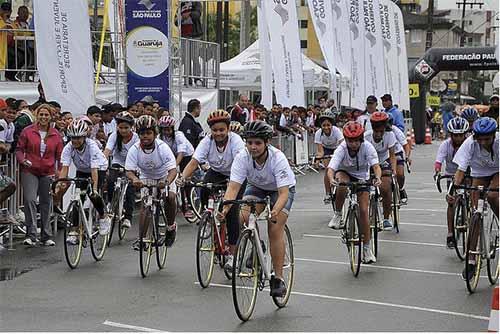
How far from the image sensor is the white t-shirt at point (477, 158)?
11.3 metres

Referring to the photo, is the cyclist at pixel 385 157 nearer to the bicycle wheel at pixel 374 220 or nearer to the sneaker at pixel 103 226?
the bicycle wheel at pixel 374 220

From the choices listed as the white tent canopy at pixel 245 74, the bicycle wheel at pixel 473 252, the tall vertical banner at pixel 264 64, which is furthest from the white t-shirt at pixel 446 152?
the white tent canopy at pixel 245 74

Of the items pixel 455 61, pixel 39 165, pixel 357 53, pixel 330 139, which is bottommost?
pixel 330 139

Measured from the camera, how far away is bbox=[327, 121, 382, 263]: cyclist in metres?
12.2

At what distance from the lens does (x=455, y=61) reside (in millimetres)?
44719

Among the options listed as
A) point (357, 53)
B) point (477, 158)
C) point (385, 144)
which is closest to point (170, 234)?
point (477, 158)

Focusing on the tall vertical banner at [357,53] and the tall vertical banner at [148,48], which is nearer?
the tall vertical banner at [148,48]

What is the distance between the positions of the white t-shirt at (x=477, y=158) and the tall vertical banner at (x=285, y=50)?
14.3 metres

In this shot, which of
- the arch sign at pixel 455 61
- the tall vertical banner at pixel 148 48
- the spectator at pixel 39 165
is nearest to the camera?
the spectator at pixel 39 165

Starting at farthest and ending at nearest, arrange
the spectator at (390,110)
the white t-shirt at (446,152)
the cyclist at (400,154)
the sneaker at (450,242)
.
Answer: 1. the spectator at (390,110)
2. the cyclist at (400,154)
3. the white t-shirt at (446,152)
4. the sneaker at (450,242)

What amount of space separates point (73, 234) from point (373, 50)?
827 inches

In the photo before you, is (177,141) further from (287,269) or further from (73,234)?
(287,269)

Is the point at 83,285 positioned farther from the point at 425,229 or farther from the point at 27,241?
the point at 425,229

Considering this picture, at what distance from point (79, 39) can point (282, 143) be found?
1188 centimetres
